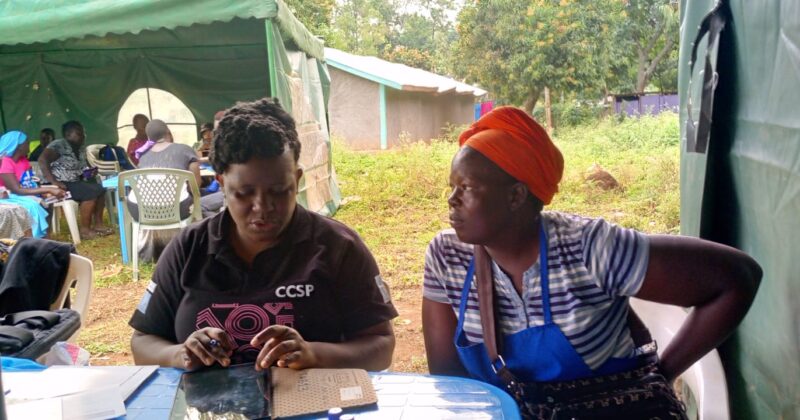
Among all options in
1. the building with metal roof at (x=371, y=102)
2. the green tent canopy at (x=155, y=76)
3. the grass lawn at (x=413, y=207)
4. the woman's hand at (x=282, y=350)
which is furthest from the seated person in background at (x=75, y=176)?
the building with metal roof at (x=371, y=102)

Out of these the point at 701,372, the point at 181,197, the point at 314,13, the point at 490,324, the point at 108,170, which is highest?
the point at 314,13

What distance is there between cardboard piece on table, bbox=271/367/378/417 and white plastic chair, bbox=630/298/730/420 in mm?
966

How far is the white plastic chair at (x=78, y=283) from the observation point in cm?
269

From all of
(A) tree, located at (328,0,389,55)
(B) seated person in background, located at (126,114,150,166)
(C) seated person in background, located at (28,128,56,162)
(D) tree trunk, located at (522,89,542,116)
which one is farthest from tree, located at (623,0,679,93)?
(A) tree, located at (328,0,389,55)

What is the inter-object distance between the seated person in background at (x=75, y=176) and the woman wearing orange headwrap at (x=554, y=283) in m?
7.16

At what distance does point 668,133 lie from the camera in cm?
1374

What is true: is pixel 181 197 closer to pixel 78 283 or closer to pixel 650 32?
pixel 78 283

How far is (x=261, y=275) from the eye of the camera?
184 centimetres

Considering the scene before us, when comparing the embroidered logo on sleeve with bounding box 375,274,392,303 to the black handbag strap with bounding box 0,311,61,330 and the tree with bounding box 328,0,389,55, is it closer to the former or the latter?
the black handbag strap with bounding box 0,311,61,330

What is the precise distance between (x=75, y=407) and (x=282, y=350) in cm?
47

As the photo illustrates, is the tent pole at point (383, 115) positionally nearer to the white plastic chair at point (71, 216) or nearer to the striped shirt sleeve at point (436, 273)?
the white plastic chair at point (71, 216)

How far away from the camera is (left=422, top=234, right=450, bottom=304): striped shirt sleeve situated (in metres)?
1.85

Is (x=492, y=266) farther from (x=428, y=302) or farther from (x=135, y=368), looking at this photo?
(x=135, y=368)

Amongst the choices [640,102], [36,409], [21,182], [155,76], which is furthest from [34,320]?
[640,102]
